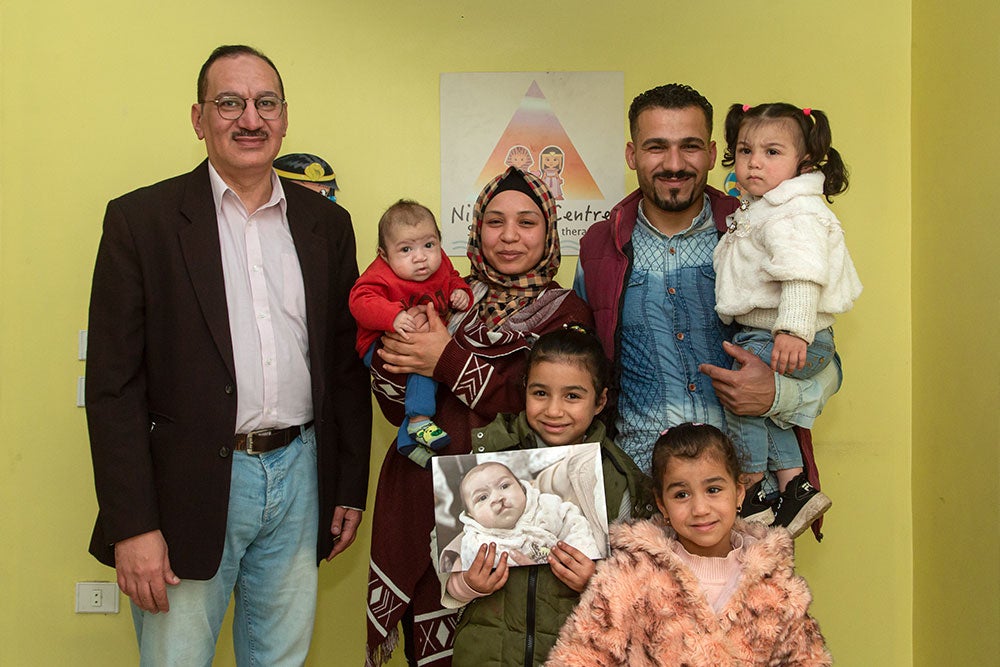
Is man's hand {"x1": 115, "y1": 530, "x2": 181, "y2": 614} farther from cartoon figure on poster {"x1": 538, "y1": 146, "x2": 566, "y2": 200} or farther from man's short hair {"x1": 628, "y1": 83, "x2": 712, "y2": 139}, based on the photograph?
cartoon figure on poster {"x1": 538, "y1": 146, "x2": 566, "y2": 200}

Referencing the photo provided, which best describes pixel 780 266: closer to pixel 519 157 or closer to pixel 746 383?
pixel 746 383

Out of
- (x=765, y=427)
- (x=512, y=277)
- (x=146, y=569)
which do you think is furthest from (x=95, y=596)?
(x=765, y=427)

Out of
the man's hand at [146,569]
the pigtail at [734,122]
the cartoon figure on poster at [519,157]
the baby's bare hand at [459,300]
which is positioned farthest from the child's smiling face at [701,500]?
the cartoon figure on poster at [519,157]

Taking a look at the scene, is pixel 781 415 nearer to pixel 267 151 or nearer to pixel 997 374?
pixel 997 374

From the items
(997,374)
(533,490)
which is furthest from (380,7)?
(997,374)

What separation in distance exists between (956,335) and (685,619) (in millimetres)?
1790

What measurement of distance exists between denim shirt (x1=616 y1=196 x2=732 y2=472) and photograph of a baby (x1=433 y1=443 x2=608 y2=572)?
1.13 feet

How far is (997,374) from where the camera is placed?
285cm

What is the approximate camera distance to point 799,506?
248cm

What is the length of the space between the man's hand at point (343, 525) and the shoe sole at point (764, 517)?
1258 millimetres

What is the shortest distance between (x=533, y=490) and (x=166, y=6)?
8.71ft

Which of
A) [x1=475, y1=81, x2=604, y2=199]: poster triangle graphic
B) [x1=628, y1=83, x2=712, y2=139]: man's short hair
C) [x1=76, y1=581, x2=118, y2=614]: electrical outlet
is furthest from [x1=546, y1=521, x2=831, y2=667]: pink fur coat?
[x1=76, y1=581, x2=118, y2=614]: electrical outlet

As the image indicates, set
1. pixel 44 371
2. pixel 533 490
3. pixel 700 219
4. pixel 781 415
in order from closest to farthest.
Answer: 1. pixel 533 490
2. pixel 781 415
3. pixel 700 219
4. pixel 44 371

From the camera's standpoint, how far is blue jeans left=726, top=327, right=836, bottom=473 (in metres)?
2.48
